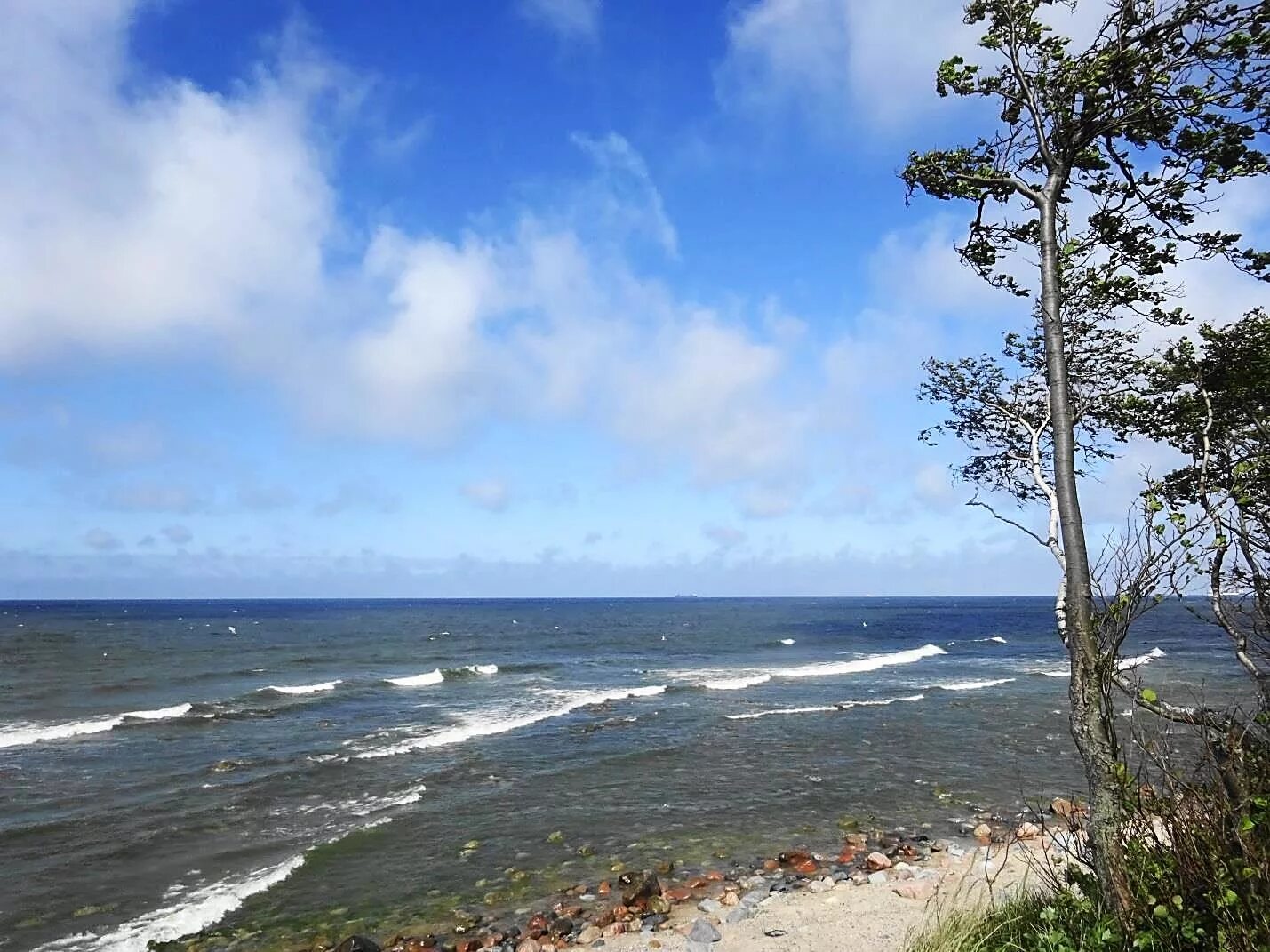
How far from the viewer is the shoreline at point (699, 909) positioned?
10.1 meters

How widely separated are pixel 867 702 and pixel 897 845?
61.9 feet

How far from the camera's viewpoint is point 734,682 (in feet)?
130

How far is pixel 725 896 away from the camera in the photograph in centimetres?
1172

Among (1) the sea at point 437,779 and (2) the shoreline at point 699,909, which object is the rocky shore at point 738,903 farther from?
(1) the sea at point 437,779

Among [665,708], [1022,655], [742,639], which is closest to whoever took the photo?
[665,708]

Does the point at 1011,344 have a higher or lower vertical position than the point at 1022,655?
higher

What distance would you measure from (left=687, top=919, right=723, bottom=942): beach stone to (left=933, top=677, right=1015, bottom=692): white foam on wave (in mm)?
28922

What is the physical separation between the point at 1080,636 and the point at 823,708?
86.5ft

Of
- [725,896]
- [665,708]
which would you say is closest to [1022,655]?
[665,708]

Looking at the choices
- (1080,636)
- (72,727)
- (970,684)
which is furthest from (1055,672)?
(72,727)

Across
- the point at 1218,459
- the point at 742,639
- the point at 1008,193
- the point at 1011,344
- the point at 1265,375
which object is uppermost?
the point at 1008,193

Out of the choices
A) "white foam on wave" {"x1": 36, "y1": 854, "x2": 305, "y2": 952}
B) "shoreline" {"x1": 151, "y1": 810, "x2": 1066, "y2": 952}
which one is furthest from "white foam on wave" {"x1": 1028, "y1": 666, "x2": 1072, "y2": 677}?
"white foam on wave" {"x1": 36, "y1": 854, "x2": 305, "y2": 952}

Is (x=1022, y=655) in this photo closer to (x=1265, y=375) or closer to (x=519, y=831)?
(x=519, y=831)

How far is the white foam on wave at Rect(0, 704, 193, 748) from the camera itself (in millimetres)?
25703
